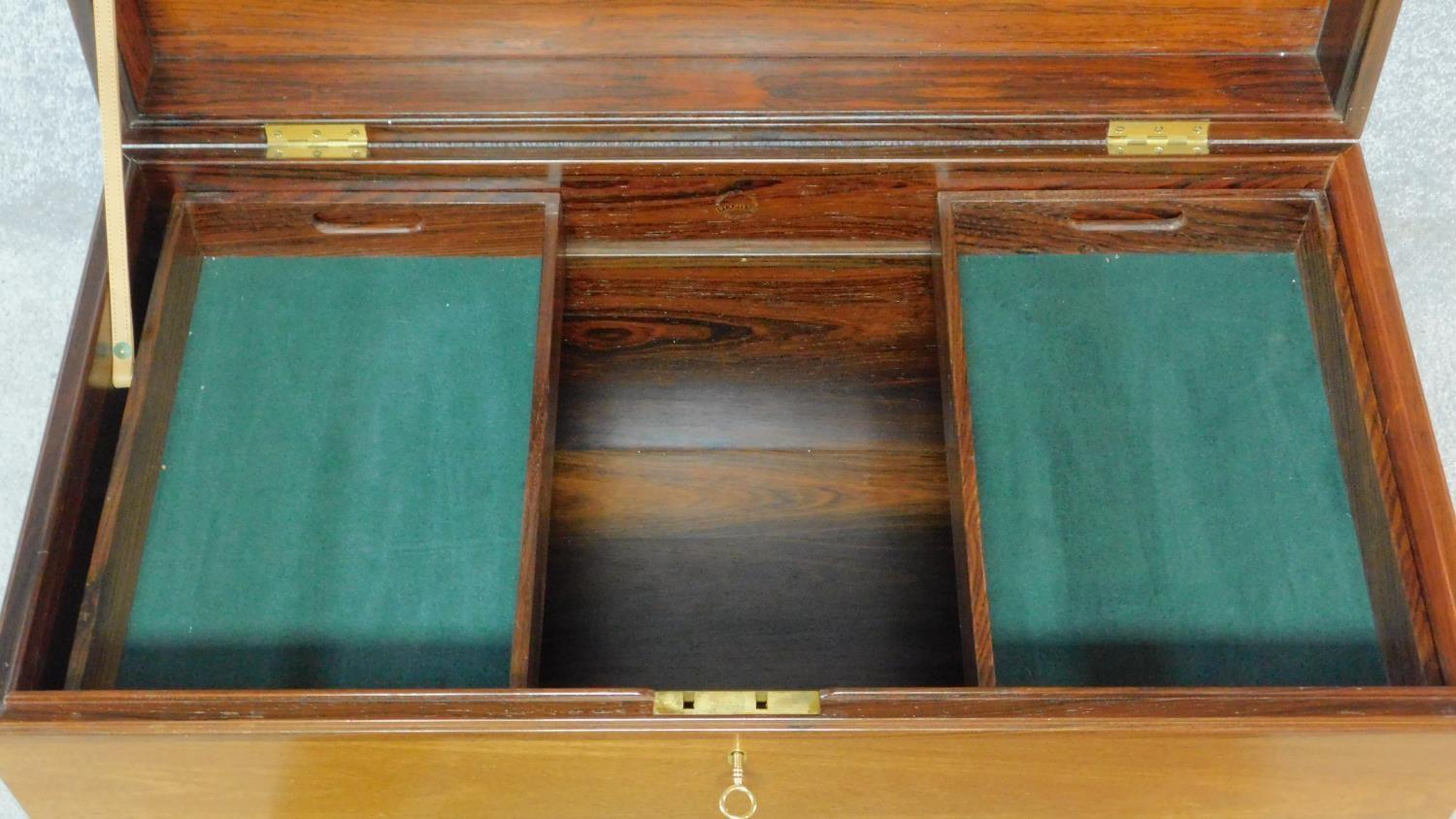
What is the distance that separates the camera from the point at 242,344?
4.05 feet

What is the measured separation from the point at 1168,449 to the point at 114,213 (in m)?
0.87

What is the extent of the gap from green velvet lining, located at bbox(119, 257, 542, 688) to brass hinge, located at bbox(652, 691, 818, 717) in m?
0.17

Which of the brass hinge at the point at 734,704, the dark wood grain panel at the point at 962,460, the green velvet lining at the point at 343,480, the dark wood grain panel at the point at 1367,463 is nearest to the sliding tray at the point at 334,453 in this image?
the green velvet lining at the point at 343,480

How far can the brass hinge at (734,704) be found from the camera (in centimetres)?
95

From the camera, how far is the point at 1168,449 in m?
1.18

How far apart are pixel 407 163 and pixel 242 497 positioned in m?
0.32

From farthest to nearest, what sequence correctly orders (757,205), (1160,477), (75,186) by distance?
(75,186) < (757,205) < (1160,477)

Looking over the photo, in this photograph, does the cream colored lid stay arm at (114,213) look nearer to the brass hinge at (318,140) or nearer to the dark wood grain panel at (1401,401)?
the brass hinge at (318,140)

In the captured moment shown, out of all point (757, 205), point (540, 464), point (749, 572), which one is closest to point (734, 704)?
point (540, 464)

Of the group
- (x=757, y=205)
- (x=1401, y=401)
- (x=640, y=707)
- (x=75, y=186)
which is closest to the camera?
(x=640, y=707)

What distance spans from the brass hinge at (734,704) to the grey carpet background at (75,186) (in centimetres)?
103

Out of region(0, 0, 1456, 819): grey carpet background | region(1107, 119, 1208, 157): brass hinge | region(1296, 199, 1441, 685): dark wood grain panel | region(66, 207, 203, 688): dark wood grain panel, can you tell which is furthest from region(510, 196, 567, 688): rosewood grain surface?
region(0, 0, 1456, 819): grey carpet background

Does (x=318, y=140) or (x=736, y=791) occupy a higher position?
(x=318, y=140)

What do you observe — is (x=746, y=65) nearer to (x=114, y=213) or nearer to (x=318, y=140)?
(x=318, y=140)
